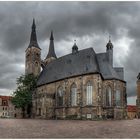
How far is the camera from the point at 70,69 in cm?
5691

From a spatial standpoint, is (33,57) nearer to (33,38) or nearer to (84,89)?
(33,38)

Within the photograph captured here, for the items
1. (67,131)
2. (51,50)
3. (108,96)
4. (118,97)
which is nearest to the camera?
(67,131)

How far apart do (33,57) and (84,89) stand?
88.5ft

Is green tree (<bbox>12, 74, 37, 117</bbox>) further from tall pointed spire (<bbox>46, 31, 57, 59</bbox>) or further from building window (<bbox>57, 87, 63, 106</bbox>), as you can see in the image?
tall pointed spire (<bbox>46, 31, 57, 59</bbox>)

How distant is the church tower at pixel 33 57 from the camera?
2837 inches

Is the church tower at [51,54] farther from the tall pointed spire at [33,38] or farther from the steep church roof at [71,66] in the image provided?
the steep church roof at [71,66]

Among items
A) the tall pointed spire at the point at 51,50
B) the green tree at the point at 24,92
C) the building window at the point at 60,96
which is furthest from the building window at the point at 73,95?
the tall pointed spire at the point at 51,50

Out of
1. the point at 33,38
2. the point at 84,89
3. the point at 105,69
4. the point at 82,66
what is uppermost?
the point at 33,38

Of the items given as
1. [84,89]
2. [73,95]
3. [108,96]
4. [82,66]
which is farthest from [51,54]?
[108,96]

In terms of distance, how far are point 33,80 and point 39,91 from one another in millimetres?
4969

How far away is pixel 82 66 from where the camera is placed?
5356 centimetres

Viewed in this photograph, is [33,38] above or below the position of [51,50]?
above

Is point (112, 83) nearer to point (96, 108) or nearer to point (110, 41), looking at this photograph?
point (96, 108)

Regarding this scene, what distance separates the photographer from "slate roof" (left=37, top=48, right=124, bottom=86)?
5212cm
